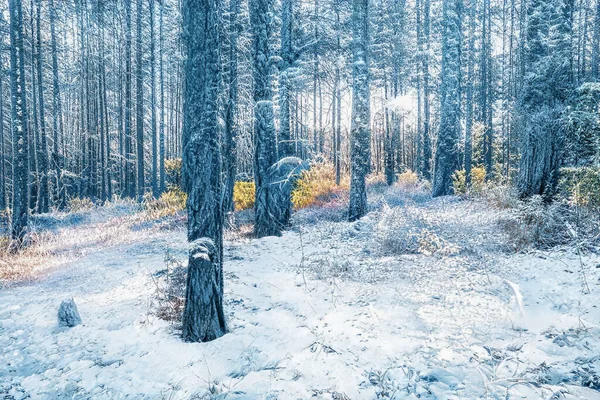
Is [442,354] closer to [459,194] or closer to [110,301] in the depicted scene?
[110,301]

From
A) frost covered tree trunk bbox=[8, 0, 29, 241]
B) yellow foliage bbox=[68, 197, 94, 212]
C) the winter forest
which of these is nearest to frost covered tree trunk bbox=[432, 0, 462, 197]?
the winter forest

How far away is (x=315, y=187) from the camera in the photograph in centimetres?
1295

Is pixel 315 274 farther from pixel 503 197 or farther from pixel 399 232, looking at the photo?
pixel 503 197

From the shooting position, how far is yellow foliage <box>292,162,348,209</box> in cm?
1200

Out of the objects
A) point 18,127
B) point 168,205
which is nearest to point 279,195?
point 18,127

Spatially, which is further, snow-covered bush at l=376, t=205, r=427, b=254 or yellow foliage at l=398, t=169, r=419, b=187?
yellow foliage at l=398, t=169, r=419, b=187

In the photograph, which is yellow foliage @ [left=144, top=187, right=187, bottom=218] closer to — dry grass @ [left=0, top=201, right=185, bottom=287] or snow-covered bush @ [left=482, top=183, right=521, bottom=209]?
dry grass @ [left=0, top=201, right=185, bottom=287]

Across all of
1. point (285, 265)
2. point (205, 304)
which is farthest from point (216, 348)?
point (285, 265)

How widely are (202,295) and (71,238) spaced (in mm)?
8335

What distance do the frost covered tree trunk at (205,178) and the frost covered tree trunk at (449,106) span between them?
902cm

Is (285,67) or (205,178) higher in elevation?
(285,67)

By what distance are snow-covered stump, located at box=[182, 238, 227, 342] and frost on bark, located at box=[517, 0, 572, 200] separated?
5.76 meters

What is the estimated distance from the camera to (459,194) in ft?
33.8

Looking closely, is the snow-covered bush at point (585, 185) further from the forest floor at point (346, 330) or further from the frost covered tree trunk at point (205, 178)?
the frost covered tree trunk at point (205, 178)
